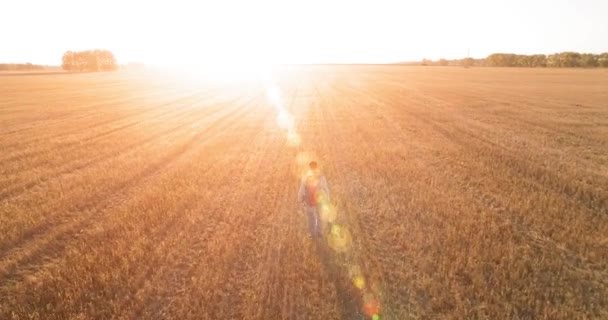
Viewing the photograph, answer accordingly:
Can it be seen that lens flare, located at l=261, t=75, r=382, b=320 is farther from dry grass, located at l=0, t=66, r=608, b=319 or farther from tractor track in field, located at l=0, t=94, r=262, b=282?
tractor track in field, located at l=0, t=94, r=262, b=282

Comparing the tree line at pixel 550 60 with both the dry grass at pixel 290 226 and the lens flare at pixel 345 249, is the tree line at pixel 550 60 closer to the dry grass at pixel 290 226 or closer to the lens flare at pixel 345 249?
the dry grass at pixel 290 226

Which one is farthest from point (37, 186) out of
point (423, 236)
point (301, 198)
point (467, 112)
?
point (467, 112)

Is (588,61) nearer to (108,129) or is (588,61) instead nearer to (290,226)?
(108,129)

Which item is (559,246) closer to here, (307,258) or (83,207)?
(307,258)

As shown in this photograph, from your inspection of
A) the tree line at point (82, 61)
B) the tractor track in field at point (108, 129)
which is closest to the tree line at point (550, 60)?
the tractor track in field at point (108, 129)

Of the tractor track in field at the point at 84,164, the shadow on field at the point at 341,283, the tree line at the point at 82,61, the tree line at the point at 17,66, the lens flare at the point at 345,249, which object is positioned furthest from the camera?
the tree line at the point at 17,66

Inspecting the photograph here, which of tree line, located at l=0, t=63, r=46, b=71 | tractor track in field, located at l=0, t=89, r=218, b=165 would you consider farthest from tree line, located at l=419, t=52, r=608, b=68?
tree line, located at l=0, t=63, r=46, b=71

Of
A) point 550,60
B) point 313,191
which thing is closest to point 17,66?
point 313,191
